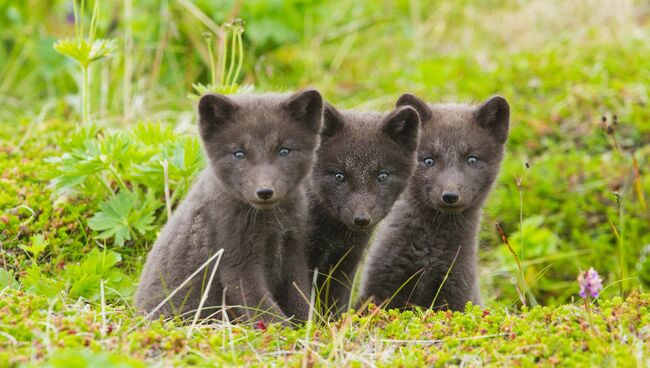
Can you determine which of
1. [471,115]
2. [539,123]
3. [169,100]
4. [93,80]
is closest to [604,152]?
[539,123]

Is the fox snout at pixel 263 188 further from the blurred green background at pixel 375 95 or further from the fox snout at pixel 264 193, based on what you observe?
the blurred green background at pixel 375 95

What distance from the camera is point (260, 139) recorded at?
4.78 m

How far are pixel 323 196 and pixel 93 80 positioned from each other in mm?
4613

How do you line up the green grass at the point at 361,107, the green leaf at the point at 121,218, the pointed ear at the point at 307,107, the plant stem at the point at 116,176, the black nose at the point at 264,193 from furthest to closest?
the plant stem at the point at 116,176 < the green leaf at the point at 121,218 < the pointed ear at the point at 307,107 < the black nose at the point at 264,193 < the green grass at the point at 361,107

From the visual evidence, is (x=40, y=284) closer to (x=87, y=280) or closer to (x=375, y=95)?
(x=87, y=280)

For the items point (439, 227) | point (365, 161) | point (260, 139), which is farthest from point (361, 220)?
point (439, 227)

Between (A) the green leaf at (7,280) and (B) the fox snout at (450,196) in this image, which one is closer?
(A) the green leaf at (7,280)

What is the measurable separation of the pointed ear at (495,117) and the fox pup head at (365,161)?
69cm

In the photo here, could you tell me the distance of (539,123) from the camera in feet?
32.0

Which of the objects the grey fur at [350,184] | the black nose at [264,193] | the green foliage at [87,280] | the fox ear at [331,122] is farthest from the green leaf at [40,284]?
the fox ear at [331,122]

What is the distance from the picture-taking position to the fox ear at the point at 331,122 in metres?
5.15

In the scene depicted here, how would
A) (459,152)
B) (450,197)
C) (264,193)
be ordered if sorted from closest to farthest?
1. (264,193)
2. (450,197)
3. (459,152)

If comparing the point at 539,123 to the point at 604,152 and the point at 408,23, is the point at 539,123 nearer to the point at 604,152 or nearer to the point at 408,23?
the point at 604,152

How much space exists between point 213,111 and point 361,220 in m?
1.07
